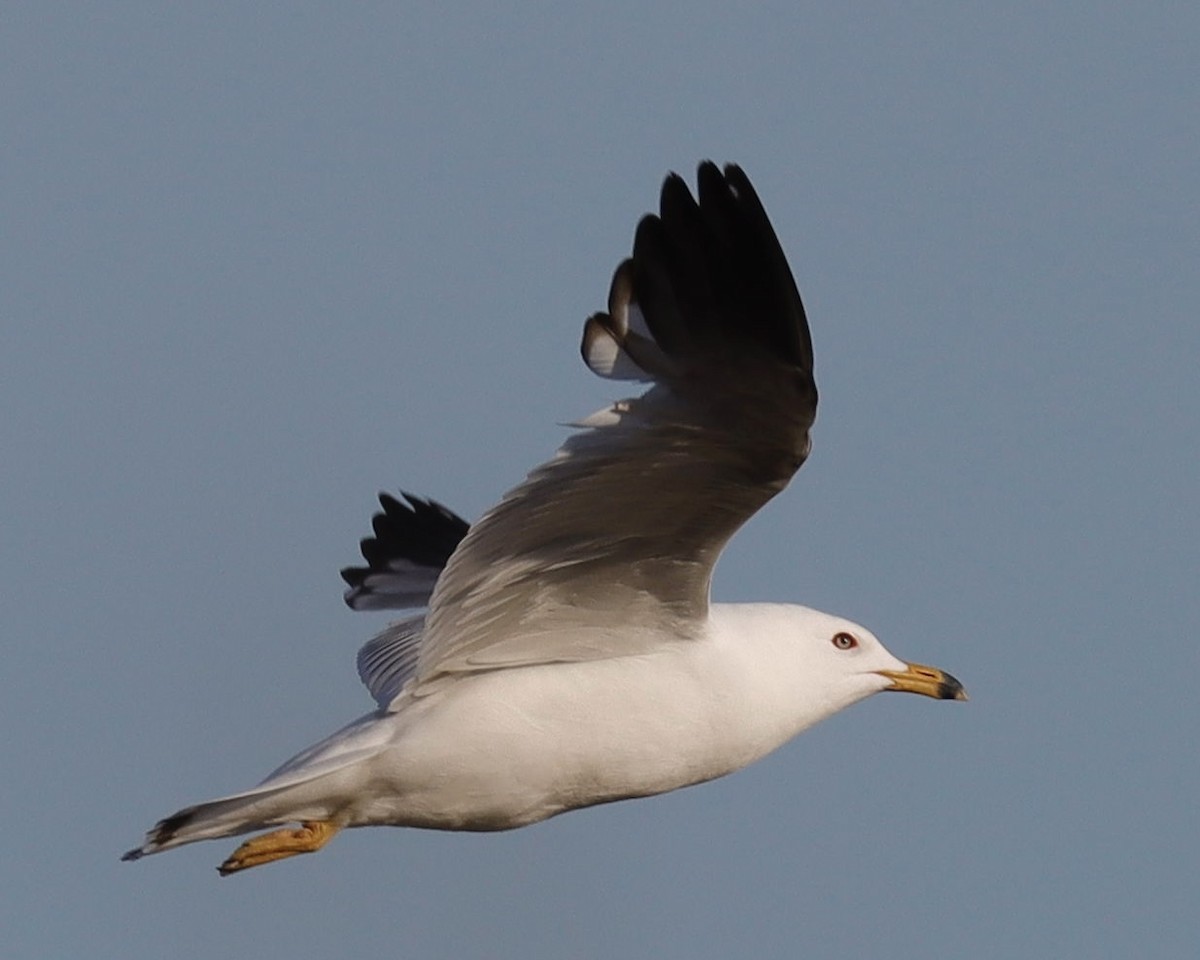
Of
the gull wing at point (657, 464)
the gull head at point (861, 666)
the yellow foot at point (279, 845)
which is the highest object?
the gull wing at point (657, 464)

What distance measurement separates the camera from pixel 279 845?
1081 cm

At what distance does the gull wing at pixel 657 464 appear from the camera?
360 inches

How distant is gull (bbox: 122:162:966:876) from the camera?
9.62 meters

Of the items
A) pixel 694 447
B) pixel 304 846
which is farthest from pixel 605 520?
pixel 304 846

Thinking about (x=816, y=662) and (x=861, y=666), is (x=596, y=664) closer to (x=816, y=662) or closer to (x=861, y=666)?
(x=816, y=662)

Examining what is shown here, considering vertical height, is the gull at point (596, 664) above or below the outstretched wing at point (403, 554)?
below

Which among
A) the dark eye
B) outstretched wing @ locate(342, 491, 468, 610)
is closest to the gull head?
the dark eye

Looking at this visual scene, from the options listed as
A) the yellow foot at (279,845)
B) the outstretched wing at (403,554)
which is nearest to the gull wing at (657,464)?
the yellow foot at (279,845)

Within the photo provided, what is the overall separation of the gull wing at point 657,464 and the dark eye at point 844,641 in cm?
82

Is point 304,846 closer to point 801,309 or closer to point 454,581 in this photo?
point 454,581

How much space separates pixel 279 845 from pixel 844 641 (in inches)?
104

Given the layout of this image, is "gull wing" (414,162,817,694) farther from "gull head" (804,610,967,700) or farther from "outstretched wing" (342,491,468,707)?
"outstretched wing" (342,491,468,707)

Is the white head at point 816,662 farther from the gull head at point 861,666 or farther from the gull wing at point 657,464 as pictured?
the gull wing at point 657,464

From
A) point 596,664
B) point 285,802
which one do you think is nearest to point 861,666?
point 596,664
